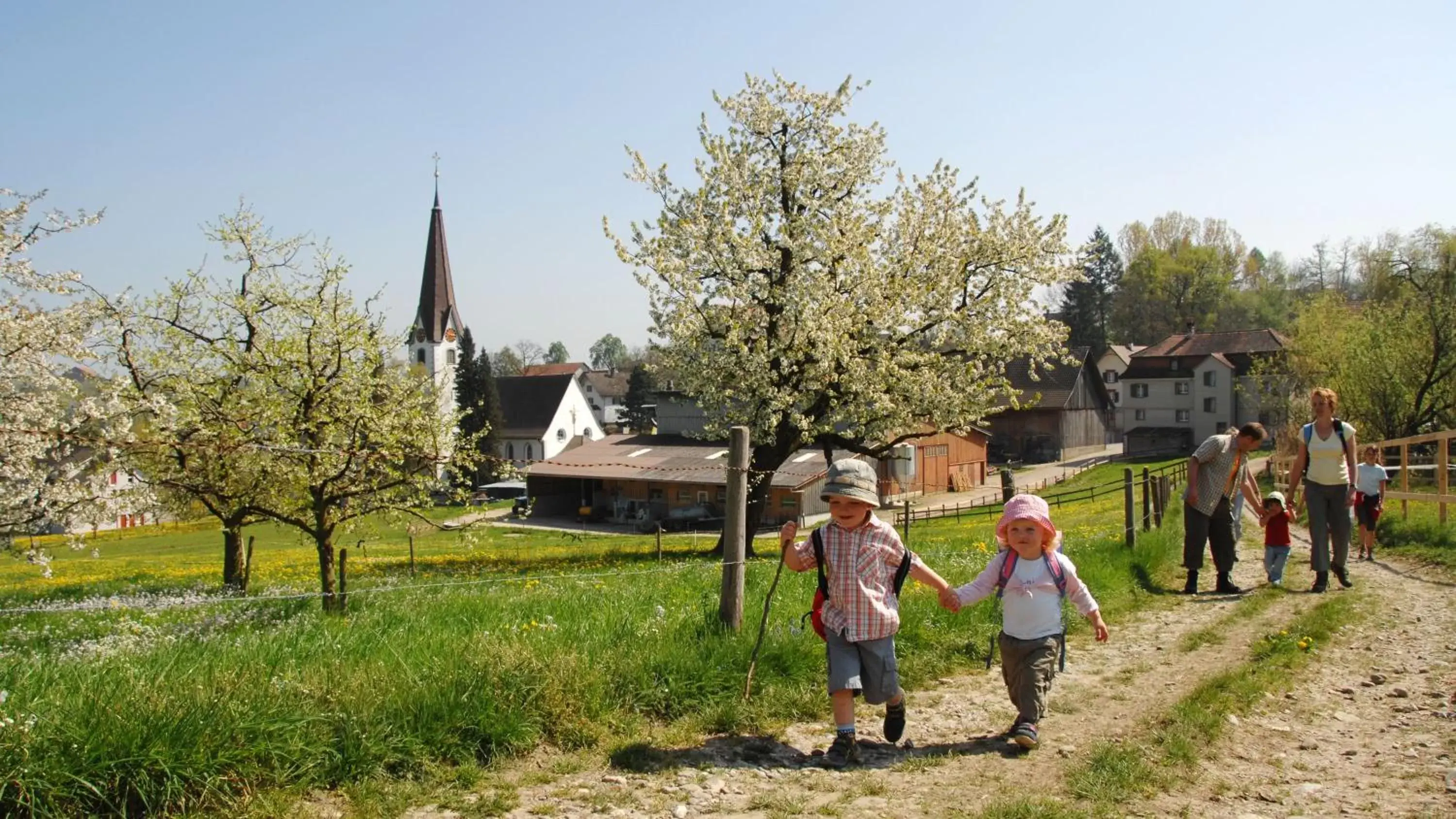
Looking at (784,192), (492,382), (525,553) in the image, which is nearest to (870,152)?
(784,192)

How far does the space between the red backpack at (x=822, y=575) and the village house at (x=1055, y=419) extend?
217 feet

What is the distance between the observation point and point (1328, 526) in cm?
1084

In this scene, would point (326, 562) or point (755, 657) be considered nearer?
point (755, 657)

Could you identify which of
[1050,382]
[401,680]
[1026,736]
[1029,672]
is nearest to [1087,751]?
[1026,736]

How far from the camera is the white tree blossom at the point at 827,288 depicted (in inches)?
846

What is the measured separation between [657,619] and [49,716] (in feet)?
12.9

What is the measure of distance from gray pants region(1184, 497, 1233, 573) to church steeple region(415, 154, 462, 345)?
293 ft

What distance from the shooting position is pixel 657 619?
747 cm

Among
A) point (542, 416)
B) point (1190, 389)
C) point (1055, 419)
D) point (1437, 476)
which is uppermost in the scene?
point (1190, 389)

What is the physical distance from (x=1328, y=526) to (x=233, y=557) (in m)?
17.7

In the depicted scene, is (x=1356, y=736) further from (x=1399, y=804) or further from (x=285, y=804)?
(x=285, y=804)

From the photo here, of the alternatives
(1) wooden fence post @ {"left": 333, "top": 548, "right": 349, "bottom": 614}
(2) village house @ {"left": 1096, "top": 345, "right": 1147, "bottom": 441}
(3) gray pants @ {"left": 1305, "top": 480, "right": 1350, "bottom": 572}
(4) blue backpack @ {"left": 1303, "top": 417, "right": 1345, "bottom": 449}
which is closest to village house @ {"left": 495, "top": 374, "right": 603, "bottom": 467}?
(2) village house @ {"left": 1096, "top": 345, "right": 1147, "bottom": 441}

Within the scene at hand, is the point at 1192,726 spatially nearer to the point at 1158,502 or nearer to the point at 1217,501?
the point at 1217,501

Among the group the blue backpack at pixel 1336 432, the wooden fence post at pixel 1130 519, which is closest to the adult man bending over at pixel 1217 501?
the blue backpack at pixel 1336 432
